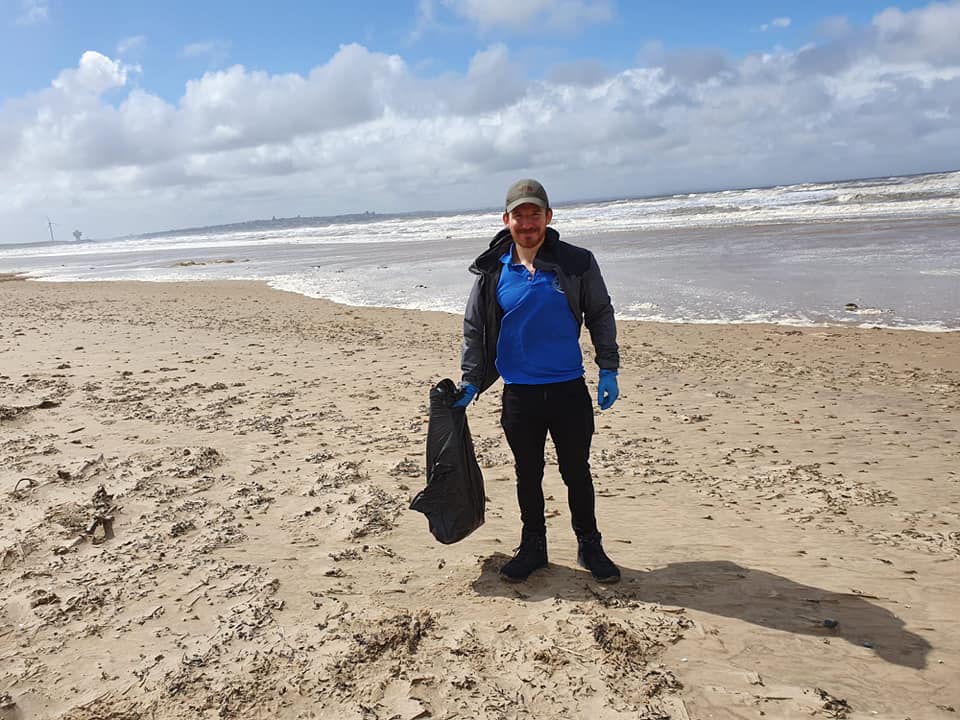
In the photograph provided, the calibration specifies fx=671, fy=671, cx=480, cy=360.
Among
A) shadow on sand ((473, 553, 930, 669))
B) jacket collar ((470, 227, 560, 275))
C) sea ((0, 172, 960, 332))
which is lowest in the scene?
shadow on sand ((473, 553, 930, 669))

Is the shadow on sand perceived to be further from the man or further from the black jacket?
the black jacket

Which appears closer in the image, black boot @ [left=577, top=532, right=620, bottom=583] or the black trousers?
the black trousers

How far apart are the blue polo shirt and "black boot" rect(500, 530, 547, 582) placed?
833 mm

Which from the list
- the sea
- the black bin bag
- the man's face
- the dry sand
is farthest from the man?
the sea

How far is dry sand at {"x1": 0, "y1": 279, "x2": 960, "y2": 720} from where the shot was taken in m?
2.48

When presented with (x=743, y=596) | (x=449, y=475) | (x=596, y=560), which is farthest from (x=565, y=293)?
(x=743, y=596)

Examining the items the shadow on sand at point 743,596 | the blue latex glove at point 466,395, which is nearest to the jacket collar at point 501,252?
the blue latex glove at point 466,395

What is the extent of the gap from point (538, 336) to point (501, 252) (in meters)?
0.43

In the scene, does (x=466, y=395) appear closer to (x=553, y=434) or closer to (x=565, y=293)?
(x=553, y=434)

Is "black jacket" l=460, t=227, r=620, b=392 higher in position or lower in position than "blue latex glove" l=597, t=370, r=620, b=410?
higher

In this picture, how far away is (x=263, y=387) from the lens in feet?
23.3

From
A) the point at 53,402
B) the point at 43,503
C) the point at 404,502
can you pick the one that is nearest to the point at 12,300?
the point at 53,402

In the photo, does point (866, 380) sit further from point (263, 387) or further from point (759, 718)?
point (263, 387)

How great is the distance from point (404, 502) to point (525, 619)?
4.96ft
